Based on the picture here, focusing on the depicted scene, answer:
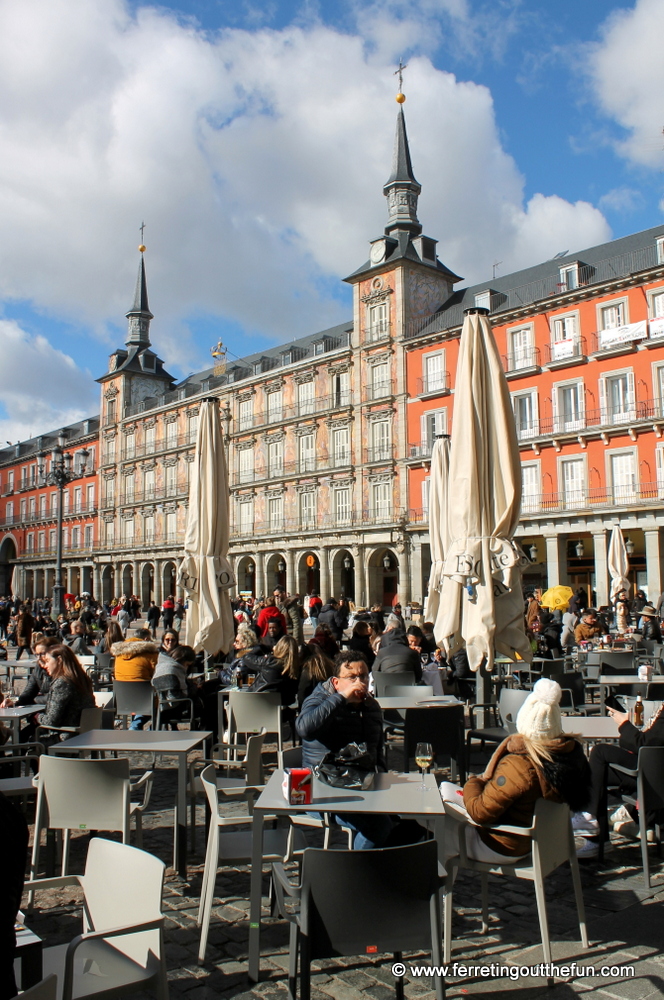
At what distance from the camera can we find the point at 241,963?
11.5 ft

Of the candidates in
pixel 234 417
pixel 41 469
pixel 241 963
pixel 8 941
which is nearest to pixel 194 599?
pixel 241 963

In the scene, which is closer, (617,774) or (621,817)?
(617,774)

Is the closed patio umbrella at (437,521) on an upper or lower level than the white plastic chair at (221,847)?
upper

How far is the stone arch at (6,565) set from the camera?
215ft

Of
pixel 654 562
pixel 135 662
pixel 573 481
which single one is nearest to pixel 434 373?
pixel 573 481

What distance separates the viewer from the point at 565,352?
28.7 meters

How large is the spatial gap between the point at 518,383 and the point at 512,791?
2816 cm

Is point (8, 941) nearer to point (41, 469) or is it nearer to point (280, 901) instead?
point (280, 901)

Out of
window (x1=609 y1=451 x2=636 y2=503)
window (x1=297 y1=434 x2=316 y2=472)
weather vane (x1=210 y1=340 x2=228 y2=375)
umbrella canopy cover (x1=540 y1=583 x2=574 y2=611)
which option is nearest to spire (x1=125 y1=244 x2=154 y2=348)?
weather vane (x1=210 y1=340 x2=228 y2=375)

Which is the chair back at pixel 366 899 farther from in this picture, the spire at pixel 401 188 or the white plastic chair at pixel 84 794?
the spire at pixel 401 188

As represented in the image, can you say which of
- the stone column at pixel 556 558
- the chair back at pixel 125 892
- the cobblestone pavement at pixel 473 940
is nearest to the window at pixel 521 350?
the stone column at pixel 556 558

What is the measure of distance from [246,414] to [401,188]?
14.8 meters

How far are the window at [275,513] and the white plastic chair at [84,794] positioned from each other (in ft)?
118

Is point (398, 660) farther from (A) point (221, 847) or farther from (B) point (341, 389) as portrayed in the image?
(B) point (341, 389)
